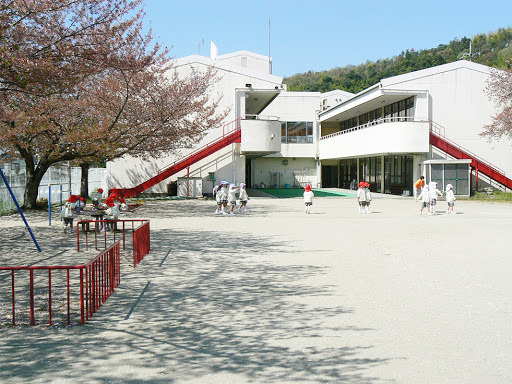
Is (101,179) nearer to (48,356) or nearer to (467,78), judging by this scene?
(467,78)

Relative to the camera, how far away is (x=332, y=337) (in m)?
5.79

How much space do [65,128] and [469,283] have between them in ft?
56.1

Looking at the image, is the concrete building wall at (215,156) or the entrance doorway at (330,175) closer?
the concrete building wall at (215,156)

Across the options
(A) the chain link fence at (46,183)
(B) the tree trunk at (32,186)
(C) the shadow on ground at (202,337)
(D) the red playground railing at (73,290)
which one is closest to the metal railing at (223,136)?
(A) the chain link fence at (46,183)

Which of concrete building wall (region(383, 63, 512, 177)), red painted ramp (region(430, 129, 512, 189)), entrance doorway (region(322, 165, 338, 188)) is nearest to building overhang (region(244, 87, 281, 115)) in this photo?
concrete building wall (region(383, 63, 512, 177))

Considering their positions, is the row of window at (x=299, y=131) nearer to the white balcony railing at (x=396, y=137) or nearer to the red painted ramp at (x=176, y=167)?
the white balcony railing at (x=396, y=137)

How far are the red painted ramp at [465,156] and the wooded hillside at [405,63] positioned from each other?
186 feet

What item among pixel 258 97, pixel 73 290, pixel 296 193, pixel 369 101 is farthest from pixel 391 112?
pixel 73 290

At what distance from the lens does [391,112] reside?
38.3 m

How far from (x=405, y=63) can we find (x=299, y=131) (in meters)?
66.5

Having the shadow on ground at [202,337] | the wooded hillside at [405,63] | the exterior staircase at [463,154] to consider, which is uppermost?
the wooded hillside at [405,63]

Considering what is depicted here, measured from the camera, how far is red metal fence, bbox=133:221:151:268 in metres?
10.4

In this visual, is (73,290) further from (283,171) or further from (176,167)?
(283,171)

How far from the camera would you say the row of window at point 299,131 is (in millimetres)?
46438
